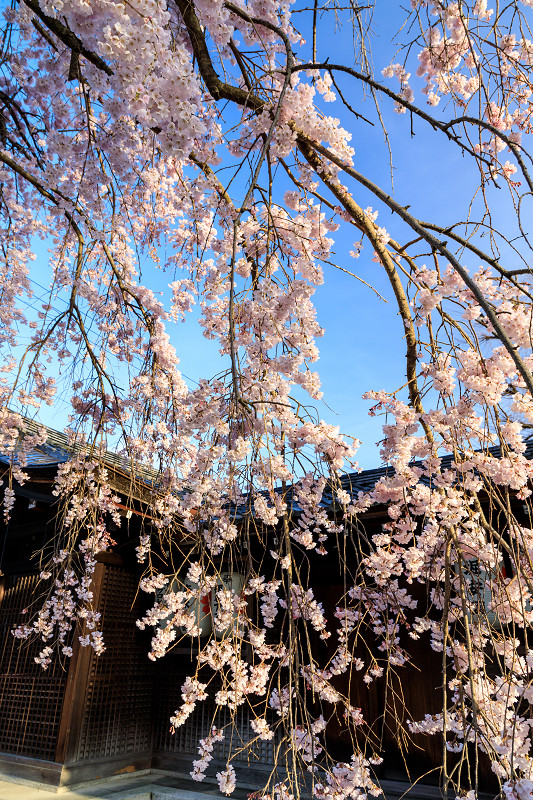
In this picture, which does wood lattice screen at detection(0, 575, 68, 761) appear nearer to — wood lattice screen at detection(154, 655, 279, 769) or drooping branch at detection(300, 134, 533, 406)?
wood lattice screen at detection(154, 655, 279, 769)

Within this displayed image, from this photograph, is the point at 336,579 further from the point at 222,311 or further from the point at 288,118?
the point at 288,118

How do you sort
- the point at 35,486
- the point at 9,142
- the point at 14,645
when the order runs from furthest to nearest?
the point at 14,645 < the point at 35,486 < the point at 9,142

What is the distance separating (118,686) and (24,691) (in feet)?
3.87

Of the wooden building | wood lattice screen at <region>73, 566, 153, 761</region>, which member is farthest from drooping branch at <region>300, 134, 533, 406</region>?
wood lattice screen at <region>73, 566, 153, 761</region>

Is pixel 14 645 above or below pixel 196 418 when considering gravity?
below

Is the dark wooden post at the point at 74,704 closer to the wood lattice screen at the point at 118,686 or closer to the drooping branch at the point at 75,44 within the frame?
the wood lattice screen at the point at 118,686

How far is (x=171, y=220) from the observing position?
4.93 m

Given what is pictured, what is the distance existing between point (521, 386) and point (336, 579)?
380cm

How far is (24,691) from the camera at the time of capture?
6.48 m

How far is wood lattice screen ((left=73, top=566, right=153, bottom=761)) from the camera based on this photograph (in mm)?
6188

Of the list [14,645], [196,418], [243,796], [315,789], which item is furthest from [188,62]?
[14,645]

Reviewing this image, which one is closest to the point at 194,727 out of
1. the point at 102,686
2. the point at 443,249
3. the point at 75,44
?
the point at 102,686

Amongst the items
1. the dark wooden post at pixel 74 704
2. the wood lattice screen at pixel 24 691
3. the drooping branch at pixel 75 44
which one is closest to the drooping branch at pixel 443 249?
the drooping branch at pixel 75 44

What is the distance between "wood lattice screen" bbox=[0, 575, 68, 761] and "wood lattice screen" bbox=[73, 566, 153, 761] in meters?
0.38
